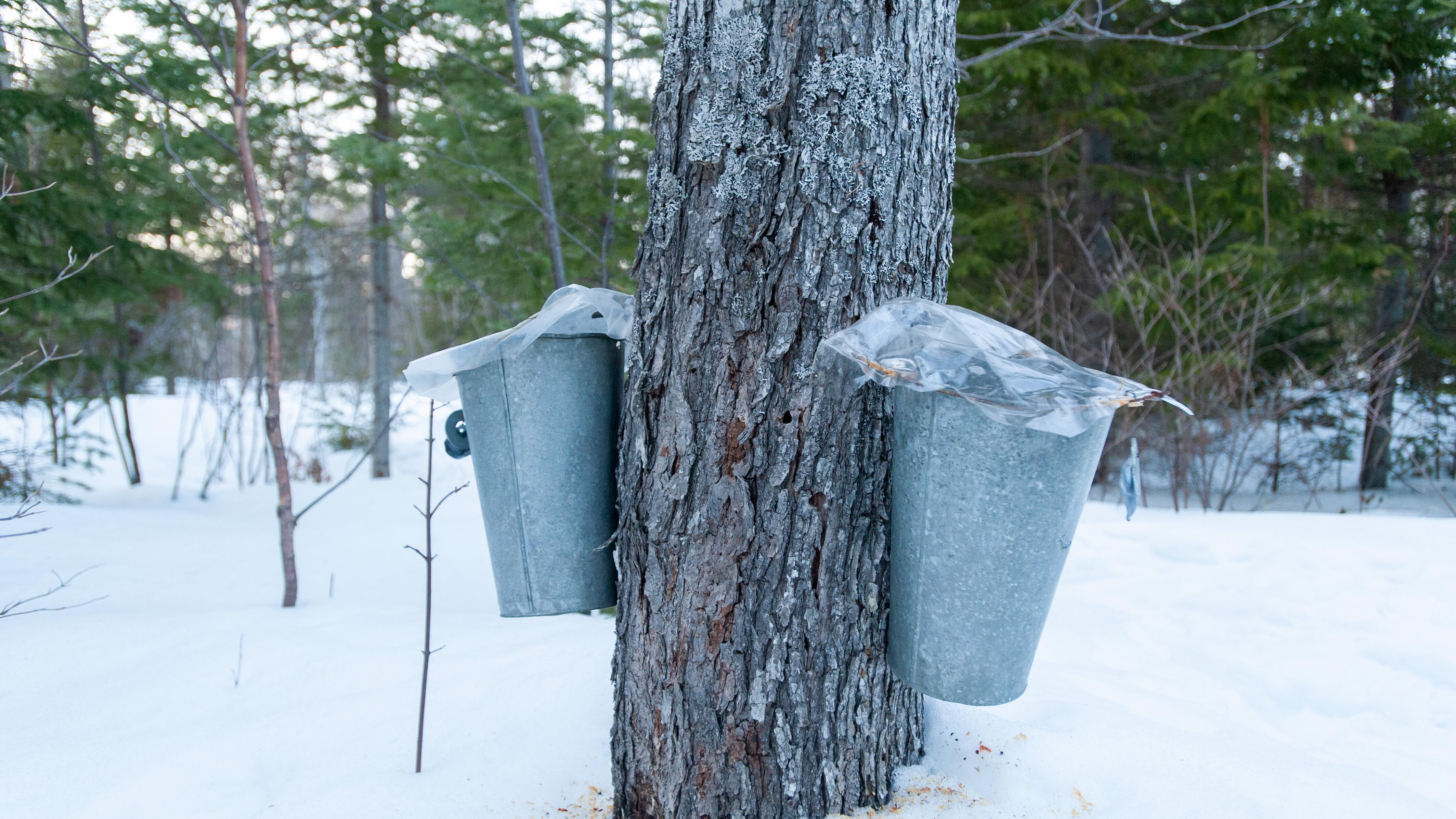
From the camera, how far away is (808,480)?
1495 mm

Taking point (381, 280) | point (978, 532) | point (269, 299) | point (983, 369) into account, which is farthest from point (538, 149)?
point (381, 280)

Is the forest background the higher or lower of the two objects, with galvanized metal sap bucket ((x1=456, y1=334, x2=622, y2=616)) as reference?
higher

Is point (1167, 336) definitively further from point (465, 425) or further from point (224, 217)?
point (224, 217)

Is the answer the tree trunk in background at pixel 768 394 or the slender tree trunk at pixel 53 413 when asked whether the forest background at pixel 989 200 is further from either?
the tree trunk in background at pixel 768 394

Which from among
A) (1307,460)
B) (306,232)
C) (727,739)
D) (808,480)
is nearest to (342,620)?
(727,739)

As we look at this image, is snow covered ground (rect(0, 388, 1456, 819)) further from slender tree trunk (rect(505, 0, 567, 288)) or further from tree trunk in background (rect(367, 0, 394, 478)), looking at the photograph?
tree trunk in background (rect(367, 0, 394, 478))

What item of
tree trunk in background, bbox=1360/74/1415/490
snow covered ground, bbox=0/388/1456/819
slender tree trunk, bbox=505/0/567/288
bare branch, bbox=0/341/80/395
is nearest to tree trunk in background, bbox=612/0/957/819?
snow covered ground, bbox=0/388/1456/819

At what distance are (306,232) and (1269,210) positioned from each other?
9.09 metres

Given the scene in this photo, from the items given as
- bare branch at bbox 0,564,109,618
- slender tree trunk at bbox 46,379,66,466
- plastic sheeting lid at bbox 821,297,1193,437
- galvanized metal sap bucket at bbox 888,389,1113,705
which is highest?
plastic sheeting lid at bbox 821,297,1193,437

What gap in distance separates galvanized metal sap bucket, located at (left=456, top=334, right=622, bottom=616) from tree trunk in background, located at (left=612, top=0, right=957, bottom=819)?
0.13m

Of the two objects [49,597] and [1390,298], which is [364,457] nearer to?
[49,597]

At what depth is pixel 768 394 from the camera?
1479mm

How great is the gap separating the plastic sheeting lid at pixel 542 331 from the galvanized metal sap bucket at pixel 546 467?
0.02 meters

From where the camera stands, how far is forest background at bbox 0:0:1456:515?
481 centimetres
